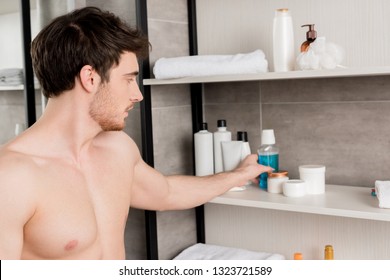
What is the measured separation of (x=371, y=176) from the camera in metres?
1.79

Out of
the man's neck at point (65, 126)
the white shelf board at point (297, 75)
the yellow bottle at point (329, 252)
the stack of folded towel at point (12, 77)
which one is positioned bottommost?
the yellow bottle at point (329, 252)

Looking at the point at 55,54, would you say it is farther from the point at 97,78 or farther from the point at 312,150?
the point at 312,150

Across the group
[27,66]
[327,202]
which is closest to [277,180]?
[327,202]

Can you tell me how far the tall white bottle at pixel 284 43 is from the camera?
1.68 m

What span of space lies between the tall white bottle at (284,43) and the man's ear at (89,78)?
0.56 metres

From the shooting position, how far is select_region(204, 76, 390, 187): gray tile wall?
1.76 meters

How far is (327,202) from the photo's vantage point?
164 cm

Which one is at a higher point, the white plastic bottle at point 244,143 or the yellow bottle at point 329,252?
the white plastic bottle at point 244,143

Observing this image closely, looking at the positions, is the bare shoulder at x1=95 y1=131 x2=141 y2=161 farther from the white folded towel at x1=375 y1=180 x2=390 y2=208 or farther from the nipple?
the white folded towel at x1=375 y1=180 x2=390 y2=208

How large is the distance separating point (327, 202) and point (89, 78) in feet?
2.43

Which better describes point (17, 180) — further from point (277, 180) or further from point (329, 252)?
point (329, 252)

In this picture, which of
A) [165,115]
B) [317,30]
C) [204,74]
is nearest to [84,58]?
[204,74]

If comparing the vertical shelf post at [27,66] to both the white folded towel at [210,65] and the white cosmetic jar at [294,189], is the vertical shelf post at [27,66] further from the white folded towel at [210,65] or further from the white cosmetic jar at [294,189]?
the white cosmetic jar at [294,189]

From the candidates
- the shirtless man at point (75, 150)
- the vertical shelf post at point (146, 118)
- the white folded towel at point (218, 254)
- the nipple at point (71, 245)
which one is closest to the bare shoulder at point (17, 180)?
the shirtless man at point (75, 150)
